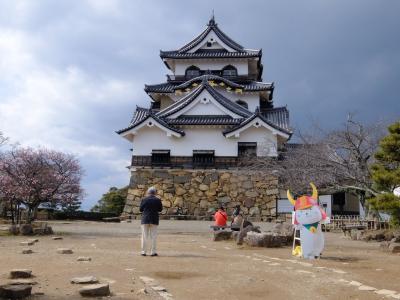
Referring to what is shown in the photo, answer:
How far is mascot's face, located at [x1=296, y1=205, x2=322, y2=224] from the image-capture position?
10.4 meters

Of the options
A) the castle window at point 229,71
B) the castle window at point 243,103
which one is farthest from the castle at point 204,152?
the castle window at point 229,71

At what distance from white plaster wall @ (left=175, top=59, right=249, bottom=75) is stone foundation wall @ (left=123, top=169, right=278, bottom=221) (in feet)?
34.3

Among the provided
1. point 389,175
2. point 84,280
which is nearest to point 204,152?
point 389,175

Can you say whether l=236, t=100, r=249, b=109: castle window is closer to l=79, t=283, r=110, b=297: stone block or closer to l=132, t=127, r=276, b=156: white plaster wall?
l=132, t=127, r=276, b=156: white plaster wall

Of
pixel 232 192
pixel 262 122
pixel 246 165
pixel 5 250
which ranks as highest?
pixel 262 122

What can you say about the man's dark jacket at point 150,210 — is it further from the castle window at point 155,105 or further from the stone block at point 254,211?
the castle window at point 155,105

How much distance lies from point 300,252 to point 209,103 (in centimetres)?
2068

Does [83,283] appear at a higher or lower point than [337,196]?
lower

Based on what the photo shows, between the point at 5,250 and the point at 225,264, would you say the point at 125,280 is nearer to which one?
the point at 225,264

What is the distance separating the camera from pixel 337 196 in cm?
3172

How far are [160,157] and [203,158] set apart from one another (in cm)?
303

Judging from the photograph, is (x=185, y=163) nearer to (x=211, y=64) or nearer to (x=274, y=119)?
(x=274, y=119)

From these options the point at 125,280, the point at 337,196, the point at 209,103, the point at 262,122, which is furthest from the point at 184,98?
the point at 125,280

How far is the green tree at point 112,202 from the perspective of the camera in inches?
1423
